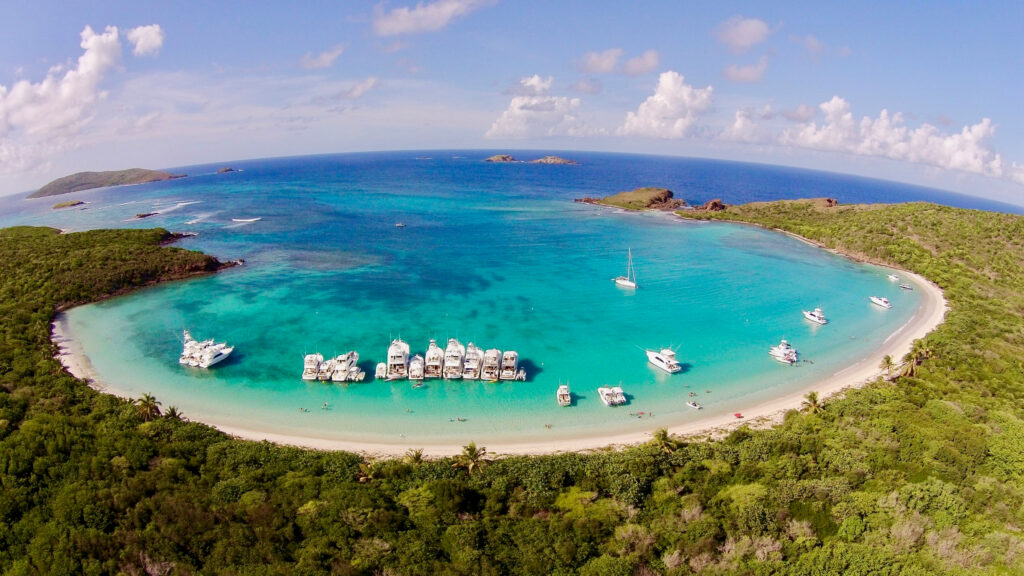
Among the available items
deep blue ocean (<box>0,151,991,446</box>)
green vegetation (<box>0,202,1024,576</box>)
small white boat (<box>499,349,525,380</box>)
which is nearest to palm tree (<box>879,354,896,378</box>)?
deep blue ocean (<box>0,151,991,446</box>)

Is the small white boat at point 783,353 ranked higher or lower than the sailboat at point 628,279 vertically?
lower

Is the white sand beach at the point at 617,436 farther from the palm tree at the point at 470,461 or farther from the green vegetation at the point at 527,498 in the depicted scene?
the palm tree at the point at 470,461

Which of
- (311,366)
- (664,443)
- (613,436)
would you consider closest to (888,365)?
(664,443)

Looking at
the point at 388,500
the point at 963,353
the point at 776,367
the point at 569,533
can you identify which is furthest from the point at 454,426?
the point at 963,353

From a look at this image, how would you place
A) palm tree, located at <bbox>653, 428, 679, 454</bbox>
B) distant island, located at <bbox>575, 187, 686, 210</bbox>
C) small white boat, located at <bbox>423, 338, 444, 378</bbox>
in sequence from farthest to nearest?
1. distant island, located at <bbox>575, 187, 686, 210</bbox>
2. small white boat, located at <bbox>423, 338, 444, 378</bbox>
3. palm tree, located at <bbox>653, 428, 679, 454</bbox>

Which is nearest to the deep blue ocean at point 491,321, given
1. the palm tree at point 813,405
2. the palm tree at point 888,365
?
the palm tree at point 888,365

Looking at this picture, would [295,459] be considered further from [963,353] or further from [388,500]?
[963,353]

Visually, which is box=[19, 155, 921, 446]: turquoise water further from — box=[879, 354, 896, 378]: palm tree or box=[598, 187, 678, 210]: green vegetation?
box=[598, 187, 678, 210]: green vegetation
